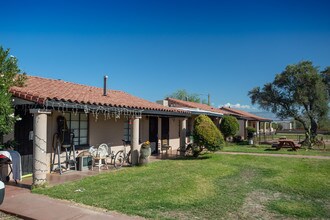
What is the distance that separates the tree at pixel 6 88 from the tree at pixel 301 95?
19864 millimetres

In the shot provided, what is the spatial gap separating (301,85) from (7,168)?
2205cm

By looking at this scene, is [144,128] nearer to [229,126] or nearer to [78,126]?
[78,126]

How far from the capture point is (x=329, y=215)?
19.4 feet

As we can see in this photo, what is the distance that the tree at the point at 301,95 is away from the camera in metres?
22.5

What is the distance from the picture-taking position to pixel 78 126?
36.7 ft

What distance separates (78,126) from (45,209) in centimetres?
552

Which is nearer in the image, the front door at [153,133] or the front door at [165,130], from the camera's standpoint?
the front door at [153,133]

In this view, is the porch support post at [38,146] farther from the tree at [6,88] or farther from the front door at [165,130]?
the front door at [165,130]

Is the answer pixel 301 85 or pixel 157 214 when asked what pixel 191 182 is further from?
pixel 301 85

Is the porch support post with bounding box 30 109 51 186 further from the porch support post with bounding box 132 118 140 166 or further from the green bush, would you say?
the green bush

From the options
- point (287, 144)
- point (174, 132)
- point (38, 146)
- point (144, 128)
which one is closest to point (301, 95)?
point (287, 144)

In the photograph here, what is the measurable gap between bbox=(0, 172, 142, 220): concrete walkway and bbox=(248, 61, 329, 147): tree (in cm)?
1908

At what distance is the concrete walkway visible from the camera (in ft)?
18.2

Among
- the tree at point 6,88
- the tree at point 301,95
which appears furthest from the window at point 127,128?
the tree at point 301,95
